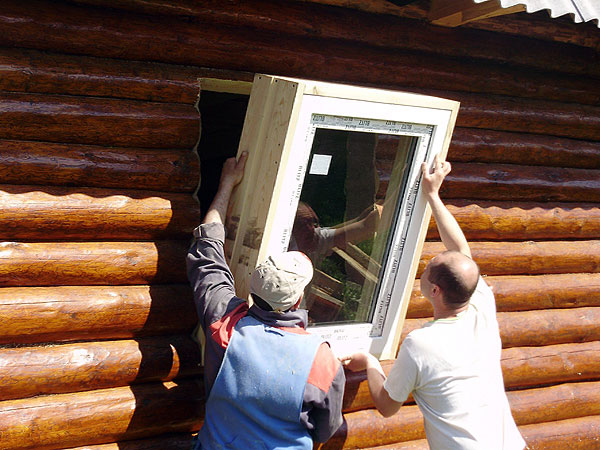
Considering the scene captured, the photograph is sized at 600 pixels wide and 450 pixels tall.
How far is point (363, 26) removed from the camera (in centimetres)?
387

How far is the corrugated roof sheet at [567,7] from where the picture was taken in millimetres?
3265

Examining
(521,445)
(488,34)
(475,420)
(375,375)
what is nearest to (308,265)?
(375,375)

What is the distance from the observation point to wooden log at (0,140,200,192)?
10.4ft

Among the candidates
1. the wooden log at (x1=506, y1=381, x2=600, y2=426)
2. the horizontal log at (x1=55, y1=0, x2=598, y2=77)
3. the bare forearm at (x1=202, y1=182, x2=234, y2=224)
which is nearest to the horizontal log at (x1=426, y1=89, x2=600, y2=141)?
the horizontal log at (x1=55, y1=0, x2=598, y2=77)

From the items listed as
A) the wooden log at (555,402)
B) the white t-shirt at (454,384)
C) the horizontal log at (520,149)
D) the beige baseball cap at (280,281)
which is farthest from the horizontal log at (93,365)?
the wooden log at (555,402)

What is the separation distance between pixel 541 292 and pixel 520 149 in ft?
3.75

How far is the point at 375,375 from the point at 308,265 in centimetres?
73

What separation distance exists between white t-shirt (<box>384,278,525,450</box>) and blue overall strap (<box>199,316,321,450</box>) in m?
0.51

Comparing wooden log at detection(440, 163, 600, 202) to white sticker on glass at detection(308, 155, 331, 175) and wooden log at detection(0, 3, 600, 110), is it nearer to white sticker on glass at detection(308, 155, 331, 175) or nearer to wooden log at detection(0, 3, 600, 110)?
wooden log at detection(0, 3, 600, 110)

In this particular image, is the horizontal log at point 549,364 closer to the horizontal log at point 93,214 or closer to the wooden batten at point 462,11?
the wooden batten at point 462,11

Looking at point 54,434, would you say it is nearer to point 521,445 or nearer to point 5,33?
point 5,33

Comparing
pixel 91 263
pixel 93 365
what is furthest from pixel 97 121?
pixel 93 365

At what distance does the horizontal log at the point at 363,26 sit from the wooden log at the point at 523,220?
106cm

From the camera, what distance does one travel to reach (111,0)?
3242 mm
